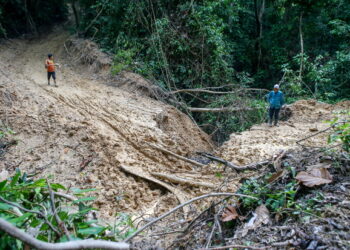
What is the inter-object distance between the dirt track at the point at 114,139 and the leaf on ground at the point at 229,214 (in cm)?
155

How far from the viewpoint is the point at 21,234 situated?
1337 mm

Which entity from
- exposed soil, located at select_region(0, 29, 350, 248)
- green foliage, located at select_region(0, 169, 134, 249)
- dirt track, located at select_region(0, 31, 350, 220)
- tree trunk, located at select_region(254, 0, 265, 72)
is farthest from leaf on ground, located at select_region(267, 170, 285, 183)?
tree trunk, located at select_region(254, 0, 265, 72)

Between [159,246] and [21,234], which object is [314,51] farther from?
[21,234]

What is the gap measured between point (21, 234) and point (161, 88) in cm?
842

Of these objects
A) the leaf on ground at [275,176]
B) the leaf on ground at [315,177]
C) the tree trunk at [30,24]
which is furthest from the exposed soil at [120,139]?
the tree trunk at [30,24]

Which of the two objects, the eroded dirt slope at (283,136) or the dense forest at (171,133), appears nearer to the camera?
the dense forest at (171,133)

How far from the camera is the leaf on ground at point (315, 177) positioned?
8.81 feet

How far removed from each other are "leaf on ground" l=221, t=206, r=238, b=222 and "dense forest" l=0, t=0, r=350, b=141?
613cm

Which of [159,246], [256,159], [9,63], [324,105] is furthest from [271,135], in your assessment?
[9,63]

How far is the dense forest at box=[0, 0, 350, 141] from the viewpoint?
389 inches

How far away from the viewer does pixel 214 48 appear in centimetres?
1063

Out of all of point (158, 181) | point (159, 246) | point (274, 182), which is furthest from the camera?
point (158, 181)

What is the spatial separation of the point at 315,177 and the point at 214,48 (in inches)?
338

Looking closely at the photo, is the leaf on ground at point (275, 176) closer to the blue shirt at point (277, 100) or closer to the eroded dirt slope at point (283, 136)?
the eroded dirt slope at point (283, 136)
